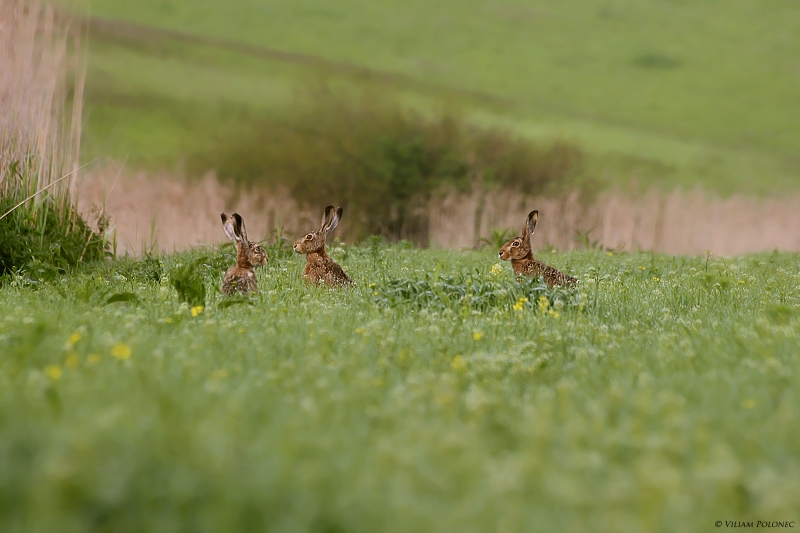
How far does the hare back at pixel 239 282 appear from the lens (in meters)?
6.90

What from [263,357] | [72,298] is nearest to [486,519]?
[263,357]

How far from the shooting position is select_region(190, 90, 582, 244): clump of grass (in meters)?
17.0

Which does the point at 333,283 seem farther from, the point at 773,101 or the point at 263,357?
the point at 773,101

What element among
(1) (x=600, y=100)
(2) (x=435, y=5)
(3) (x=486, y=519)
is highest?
(2) (x=435, y=5)

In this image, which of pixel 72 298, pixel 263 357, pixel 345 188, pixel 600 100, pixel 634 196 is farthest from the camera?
pixel 600 100

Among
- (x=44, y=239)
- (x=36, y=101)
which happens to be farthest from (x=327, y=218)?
(x=36, y=101)

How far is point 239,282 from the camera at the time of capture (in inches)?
277

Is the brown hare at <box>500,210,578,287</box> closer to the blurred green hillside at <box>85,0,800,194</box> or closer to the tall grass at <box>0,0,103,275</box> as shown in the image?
the tall grass at <box>0,0,103,275</box>

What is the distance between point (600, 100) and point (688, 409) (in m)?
28.0

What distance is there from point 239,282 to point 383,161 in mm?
11601

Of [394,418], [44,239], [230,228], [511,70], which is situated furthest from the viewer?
[511,70]

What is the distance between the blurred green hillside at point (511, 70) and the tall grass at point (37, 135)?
14.0 m

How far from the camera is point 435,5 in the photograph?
3378 cm

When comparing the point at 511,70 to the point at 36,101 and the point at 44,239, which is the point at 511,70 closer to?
the point at 36,101
